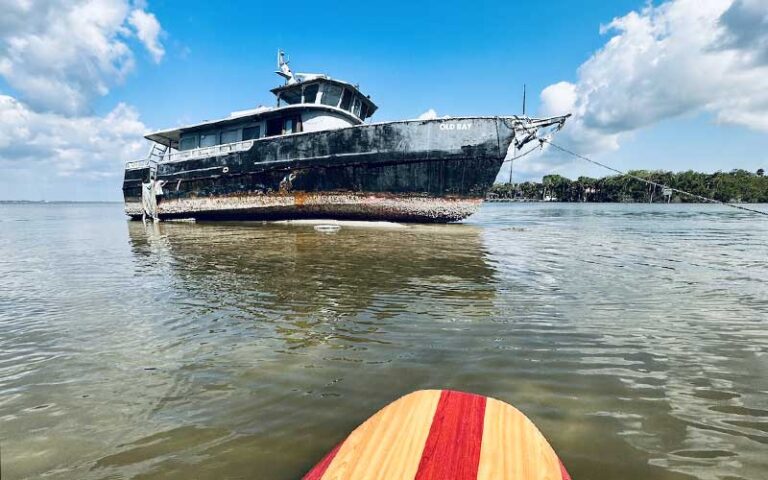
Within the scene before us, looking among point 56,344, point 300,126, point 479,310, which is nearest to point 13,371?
point 56,344

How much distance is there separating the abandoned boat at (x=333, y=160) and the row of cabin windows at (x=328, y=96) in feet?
0.16

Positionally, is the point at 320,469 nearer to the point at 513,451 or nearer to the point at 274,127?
the point at 513,451

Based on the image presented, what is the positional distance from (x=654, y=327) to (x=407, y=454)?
3.47 meters

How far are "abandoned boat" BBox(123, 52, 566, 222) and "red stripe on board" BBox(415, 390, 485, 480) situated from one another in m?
14.8

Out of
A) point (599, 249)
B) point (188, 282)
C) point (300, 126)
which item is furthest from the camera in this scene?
point (300, 126)

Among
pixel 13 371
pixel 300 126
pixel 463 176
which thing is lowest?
pixel 13 371

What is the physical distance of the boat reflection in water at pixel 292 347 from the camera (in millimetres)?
2070

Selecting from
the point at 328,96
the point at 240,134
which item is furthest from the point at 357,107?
the point at 240,134

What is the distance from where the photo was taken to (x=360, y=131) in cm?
1639

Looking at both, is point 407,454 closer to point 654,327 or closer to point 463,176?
point 654,327

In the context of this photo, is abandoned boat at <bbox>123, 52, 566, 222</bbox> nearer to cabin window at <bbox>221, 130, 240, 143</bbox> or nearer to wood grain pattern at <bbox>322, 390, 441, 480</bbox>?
cabin window at <bbox>221, 130, 240, 143</bbox>

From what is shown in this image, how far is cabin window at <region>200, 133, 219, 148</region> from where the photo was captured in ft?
69.9

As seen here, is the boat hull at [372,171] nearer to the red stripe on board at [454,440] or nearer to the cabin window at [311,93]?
the cabin window at [311,93]

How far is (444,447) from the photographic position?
5.72 ft
